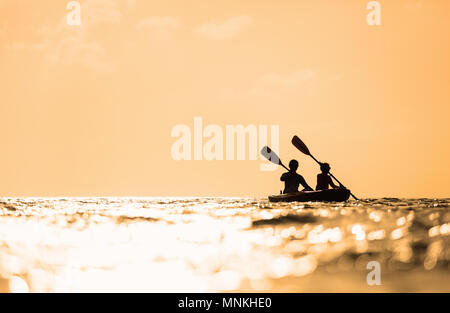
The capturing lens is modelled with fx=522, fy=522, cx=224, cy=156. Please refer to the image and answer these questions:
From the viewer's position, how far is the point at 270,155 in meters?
27.8

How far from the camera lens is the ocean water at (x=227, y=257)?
837 cm

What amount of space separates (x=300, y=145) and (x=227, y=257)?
18.3 meters

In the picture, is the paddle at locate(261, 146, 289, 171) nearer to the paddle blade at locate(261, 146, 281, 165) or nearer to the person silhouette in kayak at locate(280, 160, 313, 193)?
the paddle blade at locate(261, 146, 281, 165)

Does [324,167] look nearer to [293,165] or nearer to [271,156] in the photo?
[293,165]

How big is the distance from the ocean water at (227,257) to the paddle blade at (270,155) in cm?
1009

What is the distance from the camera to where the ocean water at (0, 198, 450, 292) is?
27.5 feet

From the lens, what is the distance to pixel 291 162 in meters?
25.0

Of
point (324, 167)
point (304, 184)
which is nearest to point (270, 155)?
point (304, 184)

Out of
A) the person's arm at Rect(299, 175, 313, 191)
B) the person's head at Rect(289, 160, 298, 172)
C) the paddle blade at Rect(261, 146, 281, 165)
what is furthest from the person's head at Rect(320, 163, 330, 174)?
the paddle blade at Rect(261, 146, 281, 165)

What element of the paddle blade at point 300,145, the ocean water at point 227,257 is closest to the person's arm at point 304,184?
the paddle blade at point 300,145

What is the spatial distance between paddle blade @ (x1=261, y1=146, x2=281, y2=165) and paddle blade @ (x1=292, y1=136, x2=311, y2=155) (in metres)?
1.36
